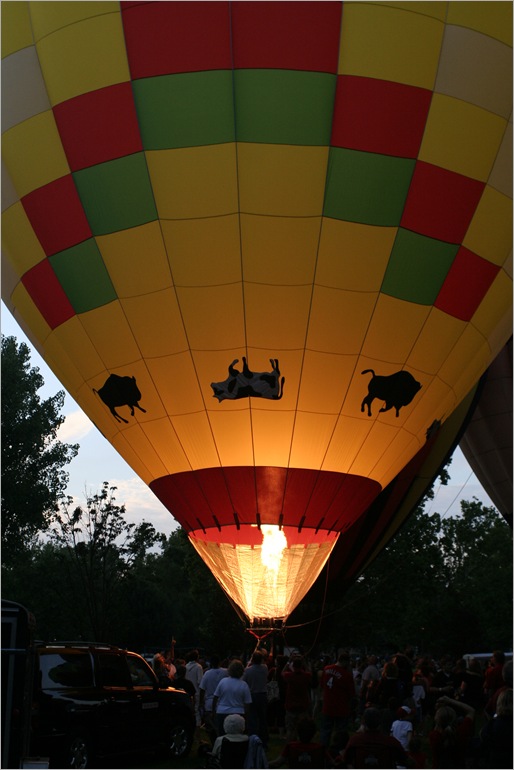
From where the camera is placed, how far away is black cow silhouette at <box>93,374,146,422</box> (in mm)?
9336

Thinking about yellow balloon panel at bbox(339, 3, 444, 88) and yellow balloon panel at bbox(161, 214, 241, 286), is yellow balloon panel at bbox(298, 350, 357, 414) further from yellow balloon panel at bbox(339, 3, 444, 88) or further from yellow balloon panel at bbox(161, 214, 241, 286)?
yellow balloon panel at bbox(339, 3, 444, 88)

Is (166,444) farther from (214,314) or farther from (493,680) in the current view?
(493,680)

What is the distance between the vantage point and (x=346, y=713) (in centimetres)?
881

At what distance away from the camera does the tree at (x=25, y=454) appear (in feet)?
94.1

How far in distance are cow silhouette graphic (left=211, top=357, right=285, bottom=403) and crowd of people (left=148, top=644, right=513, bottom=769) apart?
233cm

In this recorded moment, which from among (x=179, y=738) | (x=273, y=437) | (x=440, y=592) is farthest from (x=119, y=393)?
(x=440, y=592)

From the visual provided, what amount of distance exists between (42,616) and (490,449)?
91.2 ft

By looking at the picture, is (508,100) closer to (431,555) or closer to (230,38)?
(230,38)

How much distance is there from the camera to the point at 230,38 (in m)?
8.25

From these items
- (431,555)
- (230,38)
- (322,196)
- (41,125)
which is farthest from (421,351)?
(431,555)

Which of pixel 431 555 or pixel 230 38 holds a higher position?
pixel 230 38

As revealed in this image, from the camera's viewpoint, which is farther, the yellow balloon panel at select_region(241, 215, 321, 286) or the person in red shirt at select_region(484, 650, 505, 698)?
the person in red shirt at select_region(484, 650, 505, 698)

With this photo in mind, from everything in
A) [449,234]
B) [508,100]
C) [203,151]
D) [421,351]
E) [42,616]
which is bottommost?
[42,616]

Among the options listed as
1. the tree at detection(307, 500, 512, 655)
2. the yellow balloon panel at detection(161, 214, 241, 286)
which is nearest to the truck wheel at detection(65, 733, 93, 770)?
the yellow balloon panel at detection(161, 214, 241, 286)
